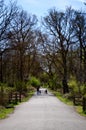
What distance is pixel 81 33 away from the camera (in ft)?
218

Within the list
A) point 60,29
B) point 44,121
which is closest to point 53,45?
point 60,29

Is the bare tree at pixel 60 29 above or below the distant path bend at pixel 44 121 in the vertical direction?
above

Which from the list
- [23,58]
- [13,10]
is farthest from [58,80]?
[13,10]

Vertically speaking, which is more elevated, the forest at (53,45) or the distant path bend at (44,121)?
the forest at (53,45)

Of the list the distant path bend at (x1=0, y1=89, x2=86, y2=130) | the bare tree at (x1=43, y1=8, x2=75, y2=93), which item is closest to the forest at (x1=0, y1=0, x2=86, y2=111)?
the bare tree at (x1=43, y1=8, x2=75, y2=93)

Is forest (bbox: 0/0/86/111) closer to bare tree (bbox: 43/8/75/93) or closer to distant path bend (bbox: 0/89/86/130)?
bare tree (bbox: 43/8/75/93)

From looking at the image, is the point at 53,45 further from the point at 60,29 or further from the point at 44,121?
the point at 44,121

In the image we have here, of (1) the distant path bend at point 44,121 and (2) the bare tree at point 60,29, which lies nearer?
(1) the distant path bend at point 44,121

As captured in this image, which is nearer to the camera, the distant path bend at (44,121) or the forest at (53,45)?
A: the distant path bend at (44,121)

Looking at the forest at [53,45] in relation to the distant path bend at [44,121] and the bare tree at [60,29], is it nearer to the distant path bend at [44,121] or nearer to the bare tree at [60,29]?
the bare tree at [60,29]

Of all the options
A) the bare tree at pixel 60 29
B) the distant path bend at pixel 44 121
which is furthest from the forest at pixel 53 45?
the distant path bend at pixel 44 121

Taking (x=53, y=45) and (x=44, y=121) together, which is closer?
(x=44, y=121)

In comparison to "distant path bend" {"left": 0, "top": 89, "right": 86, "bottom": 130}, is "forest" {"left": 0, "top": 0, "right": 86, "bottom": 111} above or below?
above

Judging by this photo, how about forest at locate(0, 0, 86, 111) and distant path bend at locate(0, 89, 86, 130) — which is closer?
distant path bend at locate(0, 89, 86, 130)
